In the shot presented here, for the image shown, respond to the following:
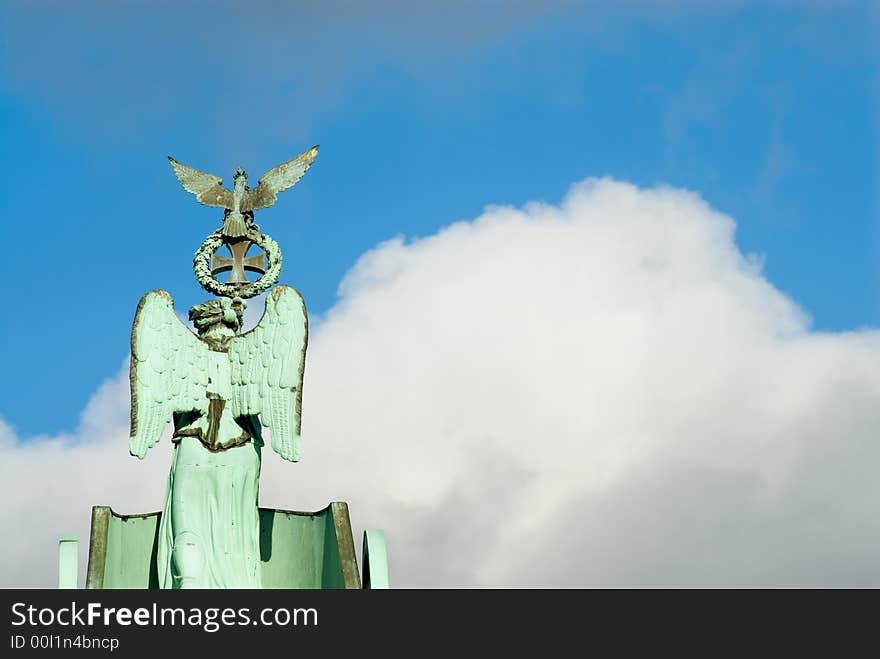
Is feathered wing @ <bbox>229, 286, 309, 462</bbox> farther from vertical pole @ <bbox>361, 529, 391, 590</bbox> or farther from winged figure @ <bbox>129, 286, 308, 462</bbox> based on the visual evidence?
vertical pole @ <bbox>361, 529, 391, 590</bbox>

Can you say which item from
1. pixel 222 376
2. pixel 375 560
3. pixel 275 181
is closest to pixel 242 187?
pixel 275 181

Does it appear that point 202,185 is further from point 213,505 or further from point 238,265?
point 213,505

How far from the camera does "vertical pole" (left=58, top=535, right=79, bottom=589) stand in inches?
676

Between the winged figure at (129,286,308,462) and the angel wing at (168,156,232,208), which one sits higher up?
the angel wing at (168,156,232,208)

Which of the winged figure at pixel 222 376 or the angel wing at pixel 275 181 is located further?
the angel wing at pixel 275 181

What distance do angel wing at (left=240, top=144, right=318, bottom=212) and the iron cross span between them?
53 cm

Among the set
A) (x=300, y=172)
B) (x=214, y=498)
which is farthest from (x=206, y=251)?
(x=214, y=498)

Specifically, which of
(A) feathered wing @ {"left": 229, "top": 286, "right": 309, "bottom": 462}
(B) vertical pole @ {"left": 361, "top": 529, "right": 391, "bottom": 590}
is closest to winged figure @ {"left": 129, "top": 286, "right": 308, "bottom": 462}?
(A) feathered wing @ {"left": 229, "top": 286, "right": 309, "bottom": 462}

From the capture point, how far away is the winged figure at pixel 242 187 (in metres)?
19.0

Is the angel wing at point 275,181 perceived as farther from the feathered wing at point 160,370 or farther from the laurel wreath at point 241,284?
the feathered wing at point 160,370

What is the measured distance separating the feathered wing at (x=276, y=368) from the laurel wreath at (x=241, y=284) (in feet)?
2.40

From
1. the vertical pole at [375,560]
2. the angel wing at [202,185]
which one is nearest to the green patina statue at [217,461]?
the vertical pole at [375,560]

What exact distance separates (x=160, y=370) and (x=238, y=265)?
1641mm
